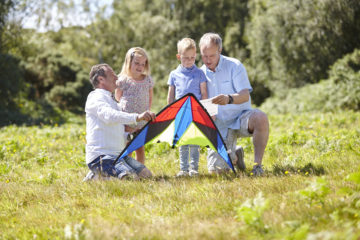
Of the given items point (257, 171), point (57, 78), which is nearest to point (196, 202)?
point (257, 171)

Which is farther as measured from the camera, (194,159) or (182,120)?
(194,159)

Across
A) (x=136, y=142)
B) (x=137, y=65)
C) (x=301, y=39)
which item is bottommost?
(x=136, y=142)

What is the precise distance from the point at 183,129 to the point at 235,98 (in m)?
0.74

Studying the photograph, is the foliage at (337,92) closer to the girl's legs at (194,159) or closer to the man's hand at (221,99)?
the girl's legs at (194,159)

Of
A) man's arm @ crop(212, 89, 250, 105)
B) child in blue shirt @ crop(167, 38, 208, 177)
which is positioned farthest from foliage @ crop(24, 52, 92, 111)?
man's arm @ crop(212, 89, 250, 105)

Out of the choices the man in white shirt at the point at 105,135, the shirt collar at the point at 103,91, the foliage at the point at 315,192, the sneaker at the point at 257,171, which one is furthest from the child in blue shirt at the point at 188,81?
the foliage at the point at 315,192

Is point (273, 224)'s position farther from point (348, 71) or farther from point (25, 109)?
point (25, 109)

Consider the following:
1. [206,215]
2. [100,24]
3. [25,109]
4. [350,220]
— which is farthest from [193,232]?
[100,24]

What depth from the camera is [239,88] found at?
466cm

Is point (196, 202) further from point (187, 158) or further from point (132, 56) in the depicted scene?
point (132, 56)

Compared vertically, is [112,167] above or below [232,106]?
below

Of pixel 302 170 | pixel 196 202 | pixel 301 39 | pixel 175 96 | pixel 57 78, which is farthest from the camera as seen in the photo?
pixel 57 78

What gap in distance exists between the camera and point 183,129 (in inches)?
180

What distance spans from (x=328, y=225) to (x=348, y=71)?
1357 cm
